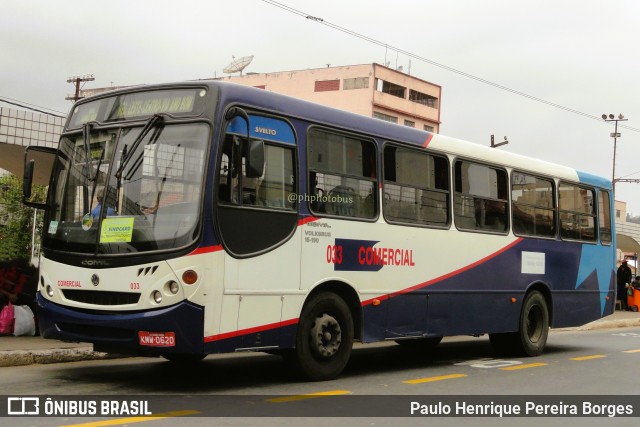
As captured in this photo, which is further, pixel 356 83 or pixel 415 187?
pixel 356 83

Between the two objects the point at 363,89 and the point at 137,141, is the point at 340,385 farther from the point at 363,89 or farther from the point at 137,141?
the point at 363,89

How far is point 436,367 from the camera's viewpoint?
11.6 metres

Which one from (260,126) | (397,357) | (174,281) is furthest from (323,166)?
(397,357)

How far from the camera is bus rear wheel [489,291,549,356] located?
43.0ft

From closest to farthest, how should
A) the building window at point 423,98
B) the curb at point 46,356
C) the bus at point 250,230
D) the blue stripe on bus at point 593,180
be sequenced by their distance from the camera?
the bus at point 250,230, the curb at point 46,356, the blue stripe on bus at point 593,180, the building window at point 423,98

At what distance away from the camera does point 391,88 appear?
74.8 m

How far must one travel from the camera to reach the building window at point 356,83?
7144cm

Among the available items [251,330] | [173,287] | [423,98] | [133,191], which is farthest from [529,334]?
[423,98]

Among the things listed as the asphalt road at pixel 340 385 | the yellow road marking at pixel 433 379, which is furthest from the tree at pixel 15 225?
the yellow road marking at pixel 433 379

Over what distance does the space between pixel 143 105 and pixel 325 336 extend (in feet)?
10.7

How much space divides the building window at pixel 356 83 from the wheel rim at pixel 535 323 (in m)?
59.2

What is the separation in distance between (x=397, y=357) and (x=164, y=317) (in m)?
5.83

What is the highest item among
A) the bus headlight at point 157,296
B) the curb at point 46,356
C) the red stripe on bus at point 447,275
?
the red stripe on bus at point 447,275
